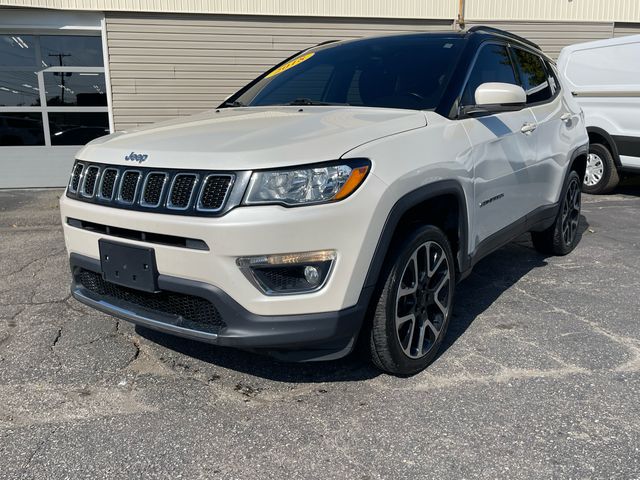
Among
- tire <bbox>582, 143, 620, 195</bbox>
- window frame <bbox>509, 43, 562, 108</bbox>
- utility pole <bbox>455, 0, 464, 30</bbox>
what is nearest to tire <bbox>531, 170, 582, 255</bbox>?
window frame <bbox>509, 43, 562, 108</bbox>

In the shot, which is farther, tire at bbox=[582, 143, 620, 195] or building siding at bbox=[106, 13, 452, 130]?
building siding at bbox=[106, 13, 452, 130]

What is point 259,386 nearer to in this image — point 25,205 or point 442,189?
point 442,189

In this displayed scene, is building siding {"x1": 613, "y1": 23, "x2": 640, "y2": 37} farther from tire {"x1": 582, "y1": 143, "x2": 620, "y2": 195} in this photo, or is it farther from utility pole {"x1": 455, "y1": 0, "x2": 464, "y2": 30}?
tire {"x1": 582, "y1": 143, "x2": 620, "y2": 195}

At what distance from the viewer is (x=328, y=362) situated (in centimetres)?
305

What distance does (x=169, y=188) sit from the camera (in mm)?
2400

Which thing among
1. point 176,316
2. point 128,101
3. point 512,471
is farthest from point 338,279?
point 128,101

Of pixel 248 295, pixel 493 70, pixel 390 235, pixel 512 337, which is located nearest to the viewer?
pixel 248 295

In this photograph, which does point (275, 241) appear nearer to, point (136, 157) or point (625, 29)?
point (136, 157)

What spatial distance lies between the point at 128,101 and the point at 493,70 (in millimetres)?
7494

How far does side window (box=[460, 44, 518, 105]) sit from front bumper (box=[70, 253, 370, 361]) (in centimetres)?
153

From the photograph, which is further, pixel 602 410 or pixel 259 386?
pixel 259 386

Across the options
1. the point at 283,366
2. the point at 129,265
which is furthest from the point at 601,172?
the point at 129,265

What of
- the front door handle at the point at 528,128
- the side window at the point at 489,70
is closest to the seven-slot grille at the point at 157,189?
the side window at the point at 489,70

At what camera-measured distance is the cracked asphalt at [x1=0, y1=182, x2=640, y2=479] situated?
2.25m
